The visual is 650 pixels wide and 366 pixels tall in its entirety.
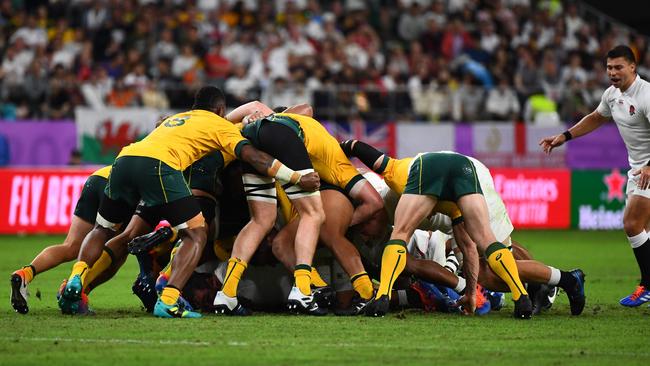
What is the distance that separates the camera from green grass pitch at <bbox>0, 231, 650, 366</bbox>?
7684 millimetres

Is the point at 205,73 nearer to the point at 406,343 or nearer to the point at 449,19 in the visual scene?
the point at 449,19

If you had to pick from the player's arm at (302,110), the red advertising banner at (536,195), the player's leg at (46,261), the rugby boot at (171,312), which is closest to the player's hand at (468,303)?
the rugby boot at (171,312)

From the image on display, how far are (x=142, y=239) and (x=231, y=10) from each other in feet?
58.9

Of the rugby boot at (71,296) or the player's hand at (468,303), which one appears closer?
the rugby boot at (71,296)

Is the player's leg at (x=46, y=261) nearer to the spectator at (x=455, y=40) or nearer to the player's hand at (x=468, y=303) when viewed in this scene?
the player's hand at (x=468, y=303)

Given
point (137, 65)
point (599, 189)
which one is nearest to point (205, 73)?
point (137, 65)

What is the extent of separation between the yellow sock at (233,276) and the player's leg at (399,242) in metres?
1.19

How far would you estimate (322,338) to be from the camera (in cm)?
870

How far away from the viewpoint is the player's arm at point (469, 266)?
34.3ft

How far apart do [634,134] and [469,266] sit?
2.45m

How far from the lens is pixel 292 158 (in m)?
10.5

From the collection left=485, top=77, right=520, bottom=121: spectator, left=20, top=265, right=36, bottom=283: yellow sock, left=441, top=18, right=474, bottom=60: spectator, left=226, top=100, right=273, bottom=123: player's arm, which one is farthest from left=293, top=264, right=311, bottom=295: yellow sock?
left=441, top=18, right=474, bottom=60: spectator

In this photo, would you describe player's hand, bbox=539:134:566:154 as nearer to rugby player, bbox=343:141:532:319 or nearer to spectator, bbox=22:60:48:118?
rugby player, bbox=343:141:532:319

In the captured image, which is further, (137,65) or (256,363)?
(137,65)
